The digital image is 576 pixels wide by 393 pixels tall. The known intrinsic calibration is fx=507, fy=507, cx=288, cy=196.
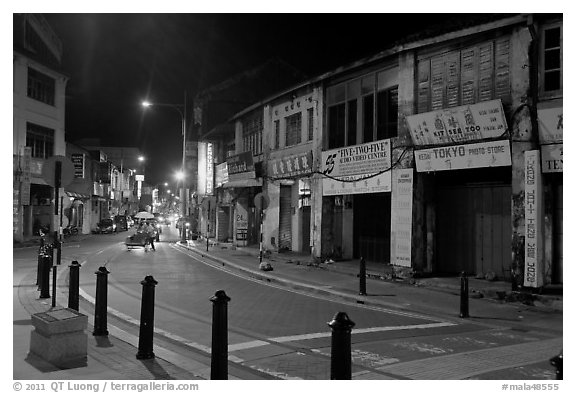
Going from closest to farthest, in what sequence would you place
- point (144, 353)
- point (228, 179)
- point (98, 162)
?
point (144, 353) → point (228, 179) → point (98, 162)

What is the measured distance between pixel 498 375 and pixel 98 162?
5423 centimetres

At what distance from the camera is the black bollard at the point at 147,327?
6.70 meters

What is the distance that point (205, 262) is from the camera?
72.1 feet

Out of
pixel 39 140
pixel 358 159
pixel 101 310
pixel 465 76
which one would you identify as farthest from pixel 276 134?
pixel 39 140

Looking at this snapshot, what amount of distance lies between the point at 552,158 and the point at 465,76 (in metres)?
3.53

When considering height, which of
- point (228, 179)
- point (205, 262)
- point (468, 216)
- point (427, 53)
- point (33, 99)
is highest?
point (33, 99)

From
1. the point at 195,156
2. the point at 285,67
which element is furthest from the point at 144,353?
the point at 195,156

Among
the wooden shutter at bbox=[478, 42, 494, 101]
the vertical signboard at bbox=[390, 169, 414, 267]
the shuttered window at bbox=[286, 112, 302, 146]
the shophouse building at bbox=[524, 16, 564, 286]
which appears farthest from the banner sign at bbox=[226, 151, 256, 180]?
the shophouse building at bbox=[524, 16, 564, 286]

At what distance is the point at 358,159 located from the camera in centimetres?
1770

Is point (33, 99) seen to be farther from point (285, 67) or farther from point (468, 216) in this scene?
point (468, 216)

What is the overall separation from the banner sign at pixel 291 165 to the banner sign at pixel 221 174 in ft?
23.3

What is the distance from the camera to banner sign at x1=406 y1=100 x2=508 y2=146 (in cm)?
1271

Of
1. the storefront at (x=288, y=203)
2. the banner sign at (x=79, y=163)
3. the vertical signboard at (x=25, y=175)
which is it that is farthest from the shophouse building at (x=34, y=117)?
the storefront at (x=288, y=203)

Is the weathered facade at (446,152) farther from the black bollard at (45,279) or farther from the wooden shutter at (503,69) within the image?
the black bollard at (45,279)
